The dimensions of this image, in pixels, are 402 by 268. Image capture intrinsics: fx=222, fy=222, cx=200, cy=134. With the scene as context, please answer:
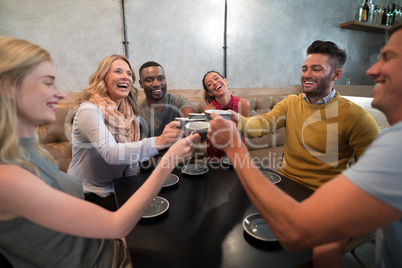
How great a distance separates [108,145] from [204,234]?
794 mm

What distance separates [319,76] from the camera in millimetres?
1502

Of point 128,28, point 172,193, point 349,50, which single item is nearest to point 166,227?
point 172,193

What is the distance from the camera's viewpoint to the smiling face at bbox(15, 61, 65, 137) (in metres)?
0.67

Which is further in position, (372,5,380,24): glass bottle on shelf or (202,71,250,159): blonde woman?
(372,5,380,24): glass bottle on shelf


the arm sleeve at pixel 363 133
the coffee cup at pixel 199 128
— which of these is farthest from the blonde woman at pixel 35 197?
the arm sleeve at pixel 363 133

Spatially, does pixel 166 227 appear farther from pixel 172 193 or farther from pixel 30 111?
pixel 30 111

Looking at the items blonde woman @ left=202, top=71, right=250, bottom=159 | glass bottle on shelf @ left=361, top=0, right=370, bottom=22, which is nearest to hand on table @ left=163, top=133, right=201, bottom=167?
blonde woman @ left=202, top=71, right=250, bottom=159

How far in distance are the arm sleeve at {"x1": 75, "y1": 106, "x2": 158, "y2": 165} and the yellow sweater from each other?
0.77 meters

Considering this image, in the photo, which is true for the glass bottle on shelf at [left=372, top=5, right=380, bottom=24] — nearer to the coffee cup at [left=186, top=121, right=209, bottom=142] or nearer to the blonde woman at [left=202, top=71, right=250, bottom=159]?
the blonde woman at [left=202, top=71, right=250, bottom=159]

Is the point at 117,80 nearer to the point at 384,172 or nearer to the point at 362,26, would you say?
the point at 384,172

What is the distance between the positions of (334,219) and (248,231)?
319 mm

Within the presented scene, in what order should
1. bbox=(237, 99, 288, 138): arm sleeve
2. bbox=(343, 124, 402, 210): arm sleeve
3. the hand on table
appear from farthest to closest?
bbox=(237, 99, 288, 138): arm sleeve, the hand on table, bbox=(343, 124, 402, 210): arm sleeve

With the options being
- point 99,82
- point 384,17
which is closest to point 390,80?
point 99,82

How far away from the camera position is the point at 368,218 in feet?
1.68
